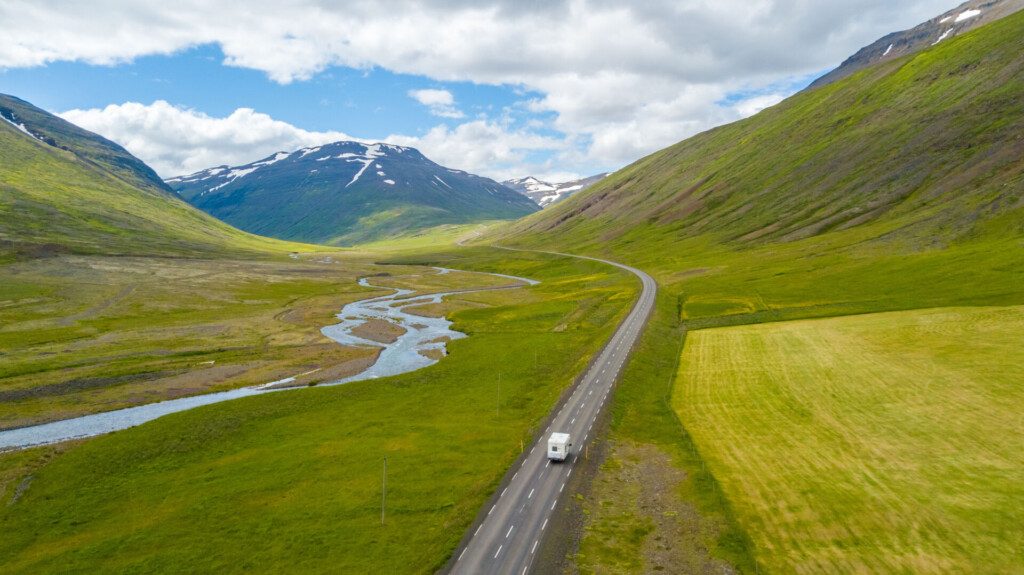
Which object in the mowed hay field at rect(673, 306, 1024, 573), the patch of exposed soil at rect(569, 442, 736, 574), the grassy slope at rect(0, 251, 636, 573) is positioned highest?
the mowed hay field at rect(673, 306, 1024, 573)

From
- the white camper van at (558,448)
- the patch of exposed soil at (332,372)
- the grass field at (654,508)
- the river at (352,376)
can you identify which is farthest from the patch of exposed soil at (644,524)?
the patch of exposed soil at (332,372)

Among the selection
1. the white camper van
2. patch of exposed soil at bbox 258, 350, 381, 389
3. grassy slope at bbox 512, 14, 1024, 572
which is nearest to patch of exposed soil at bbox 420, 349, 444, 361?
patch of exposed soil at bbox 258, 350, 381, 389

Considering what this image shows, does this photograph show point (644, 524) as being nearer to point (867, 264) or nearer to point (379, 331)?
point (379, 331)

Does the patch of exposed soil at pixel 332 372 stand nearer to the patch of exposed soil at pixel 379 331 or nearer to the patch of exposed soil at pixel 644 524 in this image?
the patch of exposed soil at pixel 379 331

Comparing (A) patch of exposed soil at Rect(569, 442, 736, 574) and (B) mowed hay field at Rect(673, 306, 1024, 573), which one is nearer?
(A) patch of exposed soil at Rect(569, 442, 736, 574)

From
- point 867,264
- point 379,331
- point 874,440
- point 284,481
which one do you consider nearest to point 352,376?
point 379,331

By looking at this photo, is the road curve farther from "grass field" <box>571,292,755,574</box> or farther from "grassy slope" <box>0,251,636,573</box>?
"grass field" <box>571,292,755,574</box>
